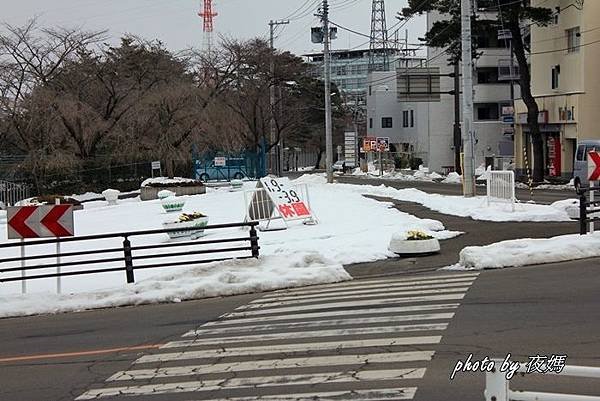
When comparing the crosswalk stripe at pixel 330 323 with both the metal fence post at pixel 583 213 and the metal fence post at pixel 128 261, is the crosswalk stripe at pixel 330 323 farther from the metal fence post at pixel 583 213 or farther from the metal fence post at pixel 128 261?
the metal fence post at pixel 583 213

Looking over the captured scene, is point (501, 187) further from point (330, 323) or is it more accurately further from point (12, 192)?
point (12, 192)

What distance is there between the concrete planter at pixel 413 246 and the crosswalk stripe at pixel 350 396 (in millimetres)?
10308

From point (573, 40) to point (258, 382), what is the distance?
48447 millimetres

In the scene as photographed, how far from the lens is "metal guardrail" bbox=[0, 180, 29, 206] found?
44.5 metres

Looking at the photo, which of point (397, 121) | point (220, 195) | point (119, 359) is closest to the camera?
point (119, 359)

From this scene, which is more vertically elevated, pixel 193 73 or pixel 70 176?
pixel 193 73

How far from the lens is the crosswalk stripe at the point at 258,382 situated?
6.61m

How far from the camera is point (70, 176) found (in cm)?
4784

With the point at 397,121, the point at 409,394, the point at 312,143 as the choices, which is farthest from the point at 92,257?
the point at 312,143

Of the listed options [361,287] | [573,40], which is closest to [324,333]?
[361,287]

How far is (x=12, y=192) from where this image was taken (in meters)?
45.2

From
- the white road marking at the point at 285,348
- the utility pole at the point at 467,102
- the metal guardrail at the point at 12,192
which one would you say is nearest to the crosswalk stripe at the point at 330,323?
the white road marking at the point at 285,348

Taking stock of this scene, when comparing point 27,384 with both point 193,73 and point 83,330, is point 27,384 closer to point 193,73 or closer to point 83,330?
point 83,330

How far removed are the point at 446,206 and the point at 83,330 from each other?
1812 centimetres
